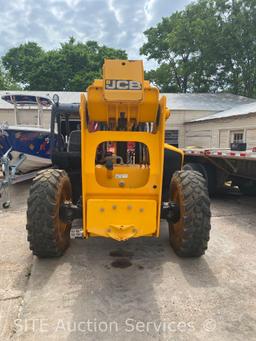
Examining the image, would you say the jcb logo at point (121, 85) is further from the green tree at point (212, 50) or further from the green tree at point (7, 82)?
the green tree at point (7, 82)

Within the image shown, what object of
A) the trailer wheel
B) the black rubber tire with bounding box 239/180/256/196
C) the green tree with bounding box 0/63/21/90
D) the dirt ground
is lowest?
the dirt ground

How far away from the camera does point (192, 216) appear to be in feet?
13.3

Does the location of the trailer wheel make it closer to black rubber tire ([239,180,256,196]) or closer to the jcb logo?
black rubber tire ([239,180,256,196])

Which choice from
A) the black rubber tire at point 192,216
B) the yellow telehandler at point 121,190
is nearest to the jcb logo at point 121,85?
the yellow telehandler at point 121,190

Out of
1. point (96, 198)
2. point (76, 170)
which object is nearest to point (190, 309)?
point (96, 198)

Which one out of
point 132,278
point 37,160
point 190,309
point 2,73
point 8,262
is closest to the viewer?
point 190,309

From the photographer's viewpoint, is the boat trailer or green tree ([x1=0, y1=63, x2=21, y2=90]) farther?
green tree ([x1=0, y1=63, x2=21, y2=90])

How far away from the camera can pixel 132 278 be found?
151 inches

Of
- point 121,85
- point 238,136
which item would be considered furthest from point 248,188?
point 238,136

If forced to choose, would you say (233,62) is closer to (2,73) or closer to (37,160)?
(37,160)

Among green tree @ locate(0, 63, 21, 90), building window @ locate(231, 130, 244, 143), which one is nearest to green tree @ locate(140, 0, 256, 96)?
building window @ locate(231, 130, 244, 143)

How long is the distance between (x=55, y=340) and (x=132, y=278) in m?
1.29

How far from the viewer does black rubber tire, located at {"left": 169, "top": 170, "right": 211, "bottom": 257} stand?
4.06m

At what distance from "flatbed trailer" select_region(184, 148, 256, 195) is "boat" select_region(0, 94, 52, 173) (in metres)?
4.22
